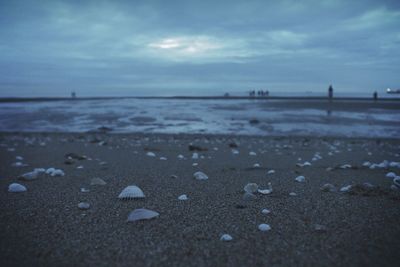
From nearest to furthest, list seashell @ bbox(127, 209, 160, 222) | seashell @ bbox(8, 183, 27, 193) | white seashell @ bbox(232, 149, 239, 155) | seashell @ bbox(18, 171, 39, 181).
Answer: seashell @ bbox(127, 209, 160, 222) → seashell @ bbox(8, 183, 27, 193) → seashell @ bbox(18, 171, 39, 181) → white seashell @ bbox(232, 149, 239, 155)

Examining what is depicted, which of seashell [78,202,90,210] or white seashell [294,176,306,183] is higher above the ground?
seashell [78,202,90,210]

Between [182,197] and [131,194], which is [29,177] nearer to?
[131,194]

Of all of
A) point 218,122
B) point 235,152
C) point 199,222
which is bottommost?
point 235,152

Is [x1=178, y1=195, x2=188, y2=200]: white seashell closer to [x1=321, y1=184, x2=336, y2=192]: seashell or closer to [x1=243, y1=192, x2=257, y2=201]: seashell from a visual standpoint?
[x1=243, y1=192, x2=257, y2=201]: seashell

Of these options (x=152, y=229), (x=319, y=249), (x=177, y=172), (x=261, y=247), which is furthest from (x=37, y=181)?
(x=319, y=249)

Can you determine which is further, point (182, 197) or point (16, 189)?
point (16, 189)

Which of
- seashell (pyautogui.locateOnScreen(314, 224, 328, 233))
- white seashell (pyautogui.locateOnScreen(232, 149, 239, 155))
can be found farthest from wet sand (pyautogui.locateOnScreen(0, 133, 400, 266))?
white seashell (pyautogui.locateOnScreen(232, 149, 239, 155))

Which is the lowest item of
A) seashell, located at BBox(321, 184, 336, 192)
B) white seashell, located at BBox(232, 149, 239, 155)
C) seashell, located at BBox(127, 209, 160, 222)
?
white seashell, located at BBox(232, 149, 239, 155)

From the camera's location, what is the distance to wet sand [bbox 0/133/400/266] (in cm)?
197

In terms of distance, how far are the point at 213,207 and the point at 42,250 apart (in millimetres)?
1555

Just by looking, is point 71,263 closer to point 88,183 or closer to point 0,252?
point 0,252

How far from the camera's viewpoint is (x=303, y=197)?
3.30m

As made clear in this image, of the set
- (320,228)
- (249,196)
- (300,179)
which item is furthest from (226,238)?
(300,179)

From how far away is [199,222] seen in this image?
257cm
